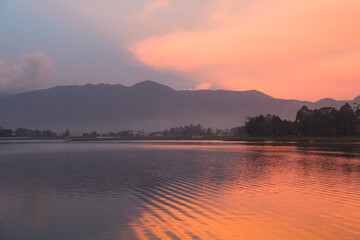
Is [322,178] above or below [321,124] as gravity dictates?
below

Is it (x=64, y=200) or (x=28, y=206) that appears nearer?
(x=28, y=206)

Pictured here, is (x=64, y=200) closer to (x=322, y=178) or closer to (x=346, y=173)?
(x=322, y=178)

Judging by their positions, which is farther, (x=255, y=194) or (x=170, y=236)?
(x=255, y=194)

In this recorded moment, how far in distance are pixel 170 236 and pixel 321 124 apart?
176m

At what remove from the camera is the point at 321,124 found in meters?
172

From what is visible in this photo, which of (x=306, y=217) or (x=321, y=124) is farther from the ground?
(x=321, y=124)

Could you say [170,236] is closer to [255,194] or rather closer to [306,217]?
[306,217]

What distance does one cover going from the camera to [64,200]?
23672mm

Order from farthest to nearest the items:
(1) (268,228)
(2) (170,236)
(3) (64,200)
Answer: (3) (64,200) → (1) (268,228) → (2) (170,236)

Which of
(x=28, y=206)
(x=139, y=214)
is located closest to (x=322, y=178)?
(x=139, y=214)

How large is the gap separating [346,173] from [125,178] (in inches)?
1041

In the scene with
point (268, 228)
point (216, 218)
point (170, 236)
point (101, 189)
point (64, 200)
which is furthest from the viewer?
point (101, 189)

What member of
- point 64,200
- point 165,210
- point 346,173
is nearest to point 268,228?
point 165,210

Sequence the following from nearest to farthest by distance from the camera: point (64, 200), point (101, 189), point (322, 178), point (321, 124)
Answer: point (64, 200), point (101, 189), point (322, 178), point (321, 124)
